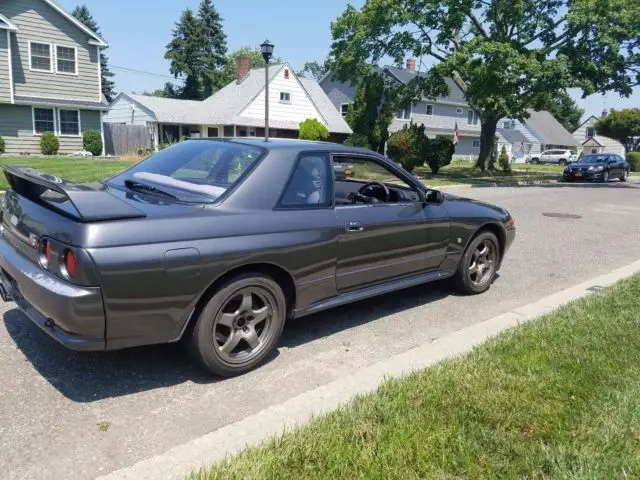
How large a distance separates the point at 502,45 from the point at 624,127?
2293 inches

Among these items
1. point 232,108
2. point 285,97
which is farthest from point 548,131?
point 232,108

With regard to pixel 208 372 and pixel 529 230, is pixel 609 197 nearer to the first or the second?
pixel 529 230

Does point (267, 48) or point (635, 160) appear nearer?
point (267, 48)

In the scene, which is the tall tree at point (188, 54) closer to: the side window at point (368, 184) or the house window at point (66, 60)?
the house window at point (66, 60)

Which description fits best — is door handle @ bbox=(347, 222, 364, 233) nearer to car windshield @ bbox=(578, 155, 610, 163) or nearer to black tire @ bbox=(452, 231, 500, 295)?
black tire @ bbox=(452, 231, 500, 295)

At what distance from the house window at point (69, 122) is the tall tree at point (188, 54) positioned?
45.2 metres

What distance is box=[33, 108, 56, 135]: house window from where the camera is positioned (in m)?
24.5

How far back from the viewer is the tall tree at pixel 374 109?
28922 millimetres

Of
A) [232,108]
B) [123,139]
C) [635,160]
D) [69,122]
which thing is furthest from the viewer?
[635,160]

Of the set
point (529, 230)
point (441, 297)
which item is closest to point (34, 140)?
point (529, 230)

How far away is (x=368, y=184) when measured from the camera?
521 cm

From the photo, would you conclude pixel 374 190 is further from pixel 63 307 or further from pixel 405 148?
pixel 405 148

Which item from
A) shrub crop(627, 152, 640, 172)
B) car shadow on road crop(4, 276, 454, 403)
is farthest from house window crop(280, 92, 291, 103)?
car shadow on road crop(4, 276, 454, 403)

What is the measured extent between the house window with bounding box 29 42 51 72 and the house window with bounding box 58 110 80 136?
6.64 feet
